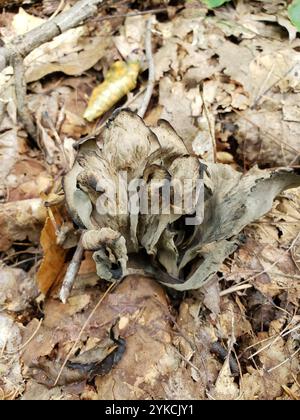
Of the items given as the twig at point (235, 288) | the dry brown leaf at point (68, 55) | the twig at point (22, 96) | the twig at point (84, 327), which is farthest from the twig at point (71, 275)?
the dry brown leaf at point (68, 55)

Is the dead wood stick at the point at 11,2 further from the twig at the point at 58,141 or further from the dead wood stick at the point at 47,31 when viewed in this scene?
the twig at the point at 58,141

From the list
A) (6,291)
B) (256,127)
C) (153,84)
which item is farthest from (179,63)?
(6,291)

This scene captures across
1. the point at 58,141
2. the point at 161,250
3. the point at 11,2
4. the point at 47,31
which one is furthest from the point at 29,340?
the point at 11,2

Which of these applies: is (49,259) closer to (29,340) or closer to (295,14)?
(29,340)

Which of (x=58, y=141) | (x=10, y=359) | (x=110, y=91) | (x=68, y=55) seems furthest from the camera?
(x=68, y=55)

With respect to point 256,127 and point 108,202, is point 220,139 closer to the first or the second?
point 256,127

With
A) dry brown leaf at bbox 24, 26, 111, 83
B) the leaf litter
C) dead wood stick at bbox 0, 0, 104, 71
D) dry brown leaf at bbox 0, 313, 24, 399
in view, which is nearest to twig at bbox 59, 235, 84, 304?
the leaf litter

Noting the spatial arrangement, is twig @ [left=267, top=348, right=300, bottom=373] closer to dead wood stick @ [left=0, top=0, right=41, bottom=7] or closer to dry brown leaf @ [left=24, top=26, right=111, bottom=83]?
dry brown leaf @ [left=24, top=26, right=111, bottom=83]
